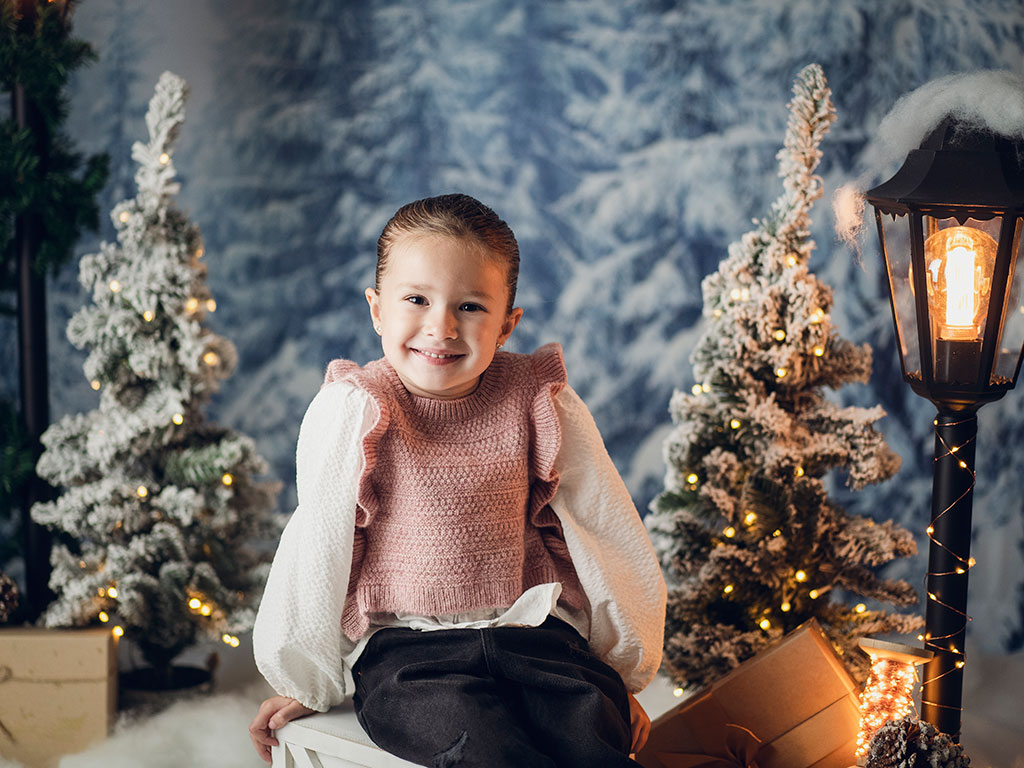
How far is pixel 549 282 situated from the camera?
10.6 ft

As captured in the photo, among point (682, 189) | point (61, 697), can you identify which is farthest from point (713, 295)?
point (61, 697)

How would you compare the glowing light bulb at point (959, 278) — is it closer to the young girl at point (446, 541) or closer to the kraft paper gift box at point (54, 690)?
the young girl at point (446, 541)

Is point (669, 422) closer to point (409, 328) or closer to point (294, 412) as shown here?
point (294, 412)

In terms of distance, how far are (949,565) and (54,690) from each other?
1949 mm

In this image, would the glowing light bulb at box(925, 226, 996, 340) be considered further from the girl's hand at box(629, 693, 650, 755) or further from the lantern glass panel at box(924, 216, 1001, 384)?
the girl's hand at box(629, 693, 650, 755)

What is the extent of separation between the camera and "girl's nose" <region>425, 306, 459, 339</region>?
1606 millimetres

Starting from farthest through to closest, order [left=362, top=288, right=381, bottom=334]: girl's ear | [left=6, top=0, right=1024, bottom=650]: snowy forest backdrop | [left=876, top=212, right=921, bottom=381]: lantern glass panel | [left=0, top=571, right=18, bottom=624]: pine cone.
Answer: [left=6, top=0, right=1024, bottom=650]: snowy forest backdrop
[left=0, top=571, right=18, bottom=624]: pine cone
[left=876, top=212, right=921, bottom=381]: lantern glass panel
[left=362, top=288, right=381, bottom=334]: girl's ear

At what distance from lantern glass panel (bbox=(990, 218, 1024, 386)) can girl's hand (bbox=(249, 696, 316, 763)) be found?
132 centimetres

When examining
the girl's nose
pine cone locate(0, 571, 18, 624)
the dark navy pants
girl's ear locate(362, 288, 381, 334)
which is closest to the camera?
the dark navy pants

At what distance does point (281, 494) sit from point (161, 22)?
151 centimetres

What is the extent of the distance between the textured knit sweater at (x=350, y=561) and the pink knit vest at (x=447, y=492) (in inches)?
1.3

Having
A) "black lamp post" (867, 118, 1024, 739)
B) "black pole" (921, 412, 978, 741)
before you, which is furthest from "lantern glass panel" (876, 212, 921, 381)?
"black pole" (921, 412, 978, 741)

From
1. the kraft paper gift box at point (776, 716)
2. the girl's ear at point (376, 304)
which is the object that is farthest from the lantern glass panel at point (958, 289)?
the girl's ear at point (376, 304)

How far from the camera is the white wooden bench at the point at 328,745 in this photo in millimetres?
1634
